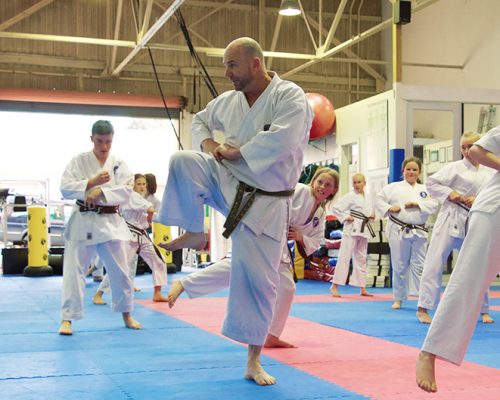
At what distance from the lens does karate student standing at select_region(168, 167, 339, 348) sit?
15.4 feet

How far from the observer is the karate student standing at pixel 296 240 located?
4699 mm

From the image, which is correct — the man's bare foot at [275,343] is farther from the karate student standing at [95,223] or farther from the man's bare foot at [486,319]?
the man's bare foot at [486,319]

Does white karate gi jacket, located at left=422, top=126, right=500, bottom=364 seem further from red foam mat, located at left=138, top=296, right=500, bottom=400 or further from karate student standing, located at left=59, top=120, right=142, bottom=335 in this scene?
karate student standing, located at left=59, top=120, right=142, bottom=335

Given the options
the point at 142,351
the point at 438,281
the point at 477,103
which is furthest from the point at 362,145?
the point at 142,351

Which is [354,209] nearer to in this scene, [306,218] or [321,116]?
[306,218]

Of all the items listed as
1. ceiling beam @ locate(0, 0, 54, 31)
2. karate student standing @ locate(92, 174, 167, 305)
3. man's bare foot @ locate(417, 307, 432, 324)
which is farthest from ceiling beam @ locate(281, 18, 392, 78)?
man's bare foot @ locate(417, 307, 432, 324)

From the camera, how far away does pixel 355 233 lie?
930 cm

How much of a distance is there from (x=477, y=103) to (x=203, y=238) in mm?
8585

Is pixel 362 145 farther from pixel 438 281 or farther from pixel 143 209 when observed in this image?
pixel 438 281

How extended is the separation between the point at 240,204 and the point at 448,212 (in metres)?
3.12

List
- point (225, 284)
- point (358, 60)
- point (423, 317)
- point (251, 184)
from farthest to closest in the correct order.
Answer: point (358, 60), point (423, 317), point (225, 284), point (251, 184)

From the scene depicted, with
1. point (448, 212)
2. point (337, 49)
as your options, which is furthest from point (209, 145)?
point (337, 49)

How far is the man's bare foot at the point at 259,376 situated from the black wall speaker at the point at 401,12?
302 inches

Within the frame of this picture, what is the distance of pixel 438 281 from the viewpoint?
20.9ft
